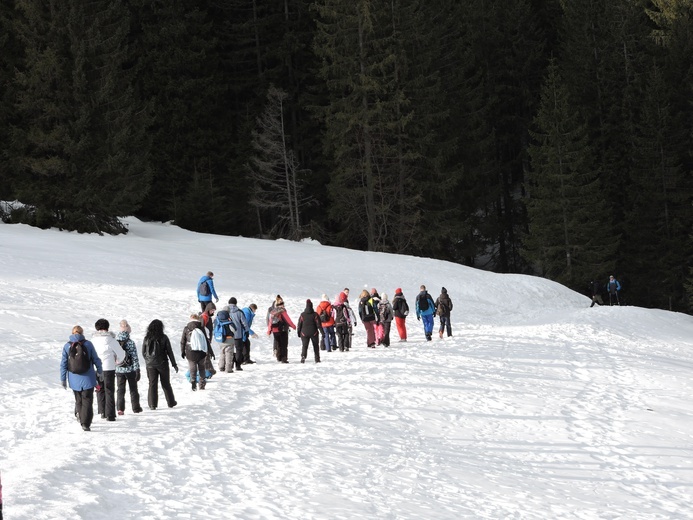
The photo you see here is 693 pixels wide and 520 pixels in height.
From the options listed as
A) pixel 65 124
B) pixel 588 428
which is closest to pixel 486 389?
pixel 588 428

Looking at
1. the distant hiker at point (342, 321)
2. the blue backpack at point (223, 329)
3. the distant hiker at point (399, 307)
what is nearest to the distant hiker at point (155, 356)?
the blue backpack at point (223, 329)

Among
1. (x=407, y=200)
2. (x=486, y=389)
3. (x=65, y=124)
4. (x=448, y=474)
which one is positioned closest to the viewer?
(x=448, y=474)

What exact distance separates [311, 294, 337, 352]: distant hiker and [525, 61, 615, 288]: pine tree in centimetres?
2659

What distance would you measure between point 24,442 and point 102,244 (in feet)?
75.7

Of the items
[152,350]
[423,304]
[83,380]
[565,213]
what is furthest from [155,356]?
[565,213]

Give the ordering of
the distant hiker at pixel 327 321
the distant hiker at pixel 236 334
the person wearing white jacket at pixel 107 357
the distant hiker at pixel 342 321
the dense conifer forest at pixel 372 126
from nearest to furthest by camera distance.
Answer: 1. the person wearing white jacket at pixel 107 357
2. the distant hiker at pixel 236 334
3. the distant hiker at pixel 327 321
4. the distant hiker at pixel 342 321
5. the dense conifer forest at pixel 372 126

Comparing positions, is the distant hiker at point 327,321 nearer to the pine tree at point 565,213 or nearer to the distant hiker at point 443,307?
the distant hiker at point 443,307

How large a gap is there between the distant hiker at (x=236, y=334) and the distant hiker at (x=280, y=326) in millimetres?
857

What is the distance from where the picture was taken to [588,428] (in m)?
13.6

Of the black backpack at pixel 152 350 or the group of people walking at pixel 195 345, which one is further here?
the black backpack at pixel 152 350

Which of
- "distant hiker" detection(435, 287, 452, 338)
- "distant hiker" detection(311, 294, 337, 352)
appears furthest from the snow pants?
"distant hiker" detection(311, 294, 337, 352)

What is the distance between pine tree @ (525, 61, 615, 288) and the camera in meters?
44.8

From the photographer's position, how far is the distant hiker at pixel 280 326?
18172mm

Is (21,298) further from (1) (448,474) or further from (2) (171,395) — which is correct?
(1) (448,474)
